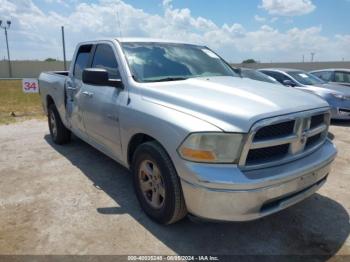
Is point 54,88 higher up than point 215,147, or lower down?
higher up

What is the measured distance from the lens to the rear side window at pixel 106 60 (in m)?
4.01

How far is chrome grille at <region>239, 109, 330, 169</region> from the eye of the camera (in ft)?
8.77

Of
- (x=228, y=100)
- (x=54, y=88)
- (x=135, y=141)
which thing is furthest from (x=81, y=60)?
(x=228, y=100)

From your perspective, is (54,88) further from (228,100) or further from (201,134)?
(201,134)

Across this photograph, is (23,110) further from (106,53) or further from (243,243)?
(243,243)

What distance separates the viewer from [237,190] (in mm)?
2580

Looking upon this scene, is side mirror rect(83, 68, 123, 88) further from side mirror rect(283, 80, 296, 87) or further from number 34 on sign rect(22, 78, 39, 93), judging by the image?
number 34 on sign rect(22, 78, 39, 93)

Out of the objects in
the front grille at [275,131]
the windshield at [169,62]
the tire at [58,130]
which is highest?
the windshield at [169,62]

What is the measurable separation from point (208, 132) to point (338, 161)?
3681 millimetres

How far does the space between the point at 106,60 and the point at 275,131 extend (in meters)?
2.48

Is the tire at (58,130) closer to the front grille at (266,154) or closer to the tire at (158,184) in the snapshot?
the tire at (158,184)

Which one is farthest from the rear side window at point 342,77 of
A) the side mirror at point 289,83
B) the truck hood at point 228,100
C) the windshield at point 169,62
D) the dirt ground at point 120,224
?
the truck hood at point 228,100

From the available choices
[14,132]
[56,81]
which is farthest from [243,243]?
[14,132]

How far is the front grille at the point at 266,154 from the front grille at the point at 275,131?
0.11m
